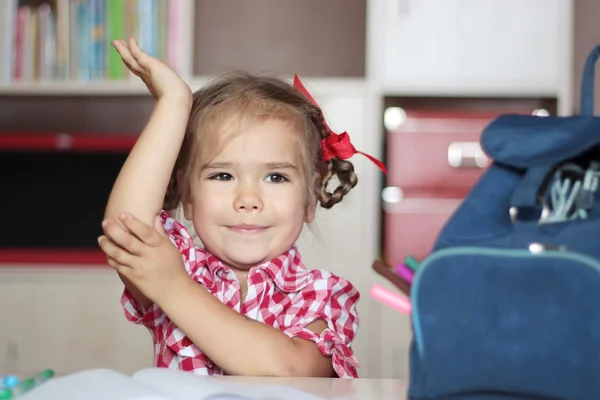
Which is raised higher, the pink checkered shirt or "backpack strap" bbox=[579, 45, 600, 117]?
"backpack strap" bbox=[579, 45, 600, 117]

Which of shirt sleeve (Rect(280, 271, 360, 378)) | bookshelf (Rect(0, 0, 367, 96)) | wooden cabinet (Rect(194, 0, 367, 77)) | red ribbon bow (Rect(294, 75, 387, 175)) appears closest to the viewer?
shirt sleeve (Rect(280, 271, 360, 378))

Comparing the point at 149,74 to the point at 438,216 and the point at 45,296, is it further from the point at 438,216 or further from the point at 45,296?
the point at 45,296

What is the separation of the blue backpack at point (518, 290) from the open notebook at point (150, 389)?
11 cm

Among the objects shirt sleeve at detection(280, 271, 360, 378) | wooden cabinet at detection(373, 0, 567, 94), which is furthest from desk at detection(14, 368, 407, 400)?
wooden cabinet at detection(373, 0, 567, 94)

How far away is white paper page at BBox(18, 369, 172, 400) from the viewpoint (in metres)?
0.50

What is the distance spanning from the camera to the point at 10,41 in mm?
2146

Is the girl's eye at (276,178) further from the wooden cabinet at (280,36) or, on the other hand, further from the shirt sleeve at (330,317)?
the wooden cabinet at (280,36)

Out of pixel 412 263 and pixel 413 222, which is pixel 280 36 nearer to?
pixel 413 222

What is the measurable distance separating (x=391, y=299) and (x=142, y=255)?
31 cm

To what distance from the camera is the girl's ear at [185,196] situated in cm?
93

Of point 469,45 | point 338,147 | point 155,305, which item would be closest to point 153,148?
point 155,305

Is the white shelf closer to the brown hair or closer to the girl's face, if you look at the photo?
the brown hair

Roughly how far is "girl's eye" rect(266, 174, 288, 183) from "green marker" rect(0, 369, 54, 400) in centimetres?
35

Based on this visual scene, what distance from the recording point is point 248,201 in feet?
2.82
